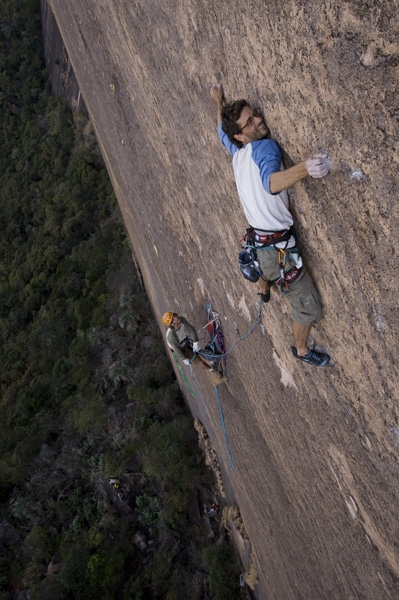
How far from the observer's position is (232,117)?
7.98ft

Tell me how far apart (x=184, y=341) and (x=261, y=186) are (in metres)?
3.22

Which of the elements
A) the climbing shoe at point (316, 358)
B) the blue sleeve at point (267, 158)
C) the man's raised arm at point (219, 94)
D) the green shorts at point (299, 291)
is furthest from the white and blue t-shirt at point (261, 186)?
the climbing shoe at point (316, 358)

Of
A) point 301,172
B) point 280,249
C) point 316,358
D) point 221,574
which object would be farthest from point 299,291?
point 221,574

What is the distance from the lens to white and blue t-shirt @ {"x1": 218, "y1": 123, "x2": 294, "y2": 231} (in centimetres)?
227

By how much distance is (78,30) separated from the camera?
7.51m

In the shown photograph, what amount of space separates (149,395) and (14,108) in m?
17.8

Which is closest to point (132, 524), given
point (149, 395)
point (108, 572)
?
point (108, 572)

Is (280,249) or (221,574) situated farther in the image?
(221,574)

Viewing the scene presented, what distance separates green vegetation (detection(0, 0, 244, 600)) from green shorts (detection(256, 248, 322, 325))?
7522 mm

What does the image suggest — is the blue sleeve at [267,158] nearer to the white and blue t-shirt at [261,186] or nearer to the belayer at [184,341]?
the white and blue t-shirt at [261,186]

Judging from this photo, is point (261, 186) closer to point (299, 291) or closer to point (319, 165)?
point (319, 165)

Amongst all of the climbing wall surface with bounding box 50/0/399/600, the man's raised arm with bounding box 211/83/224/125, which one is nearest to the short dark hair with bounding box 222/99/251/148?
the climbing wall surface with bounding box 50/0/399/600

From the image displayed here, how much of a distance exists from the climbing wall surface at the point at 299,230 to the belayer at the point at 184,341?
395mm

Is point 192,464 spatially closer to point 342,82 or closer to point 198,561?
point 198,561
